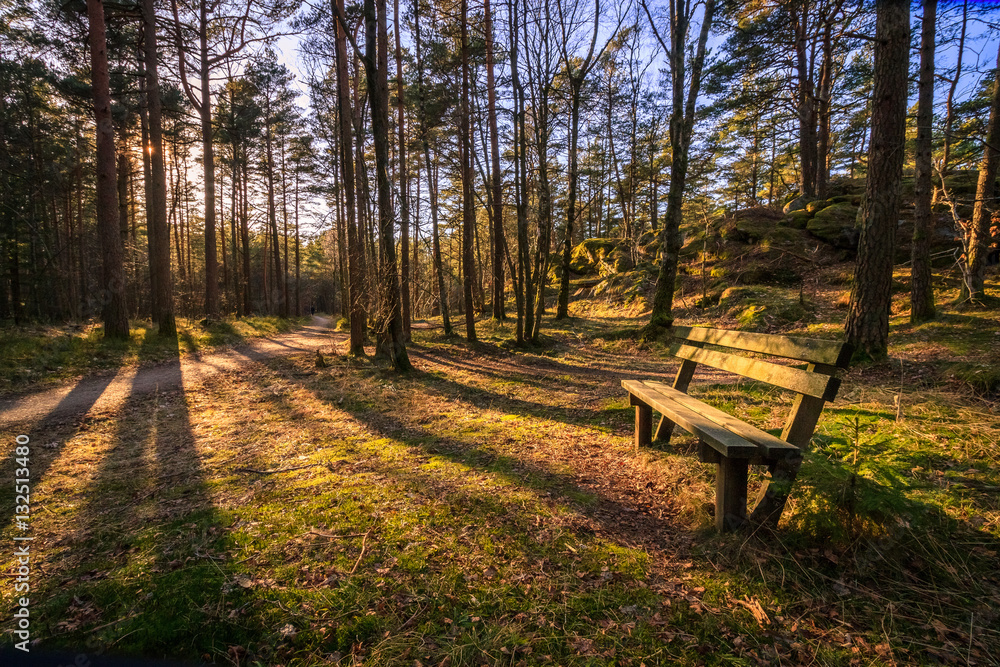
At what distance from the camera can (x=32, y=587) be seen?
2.02 metres

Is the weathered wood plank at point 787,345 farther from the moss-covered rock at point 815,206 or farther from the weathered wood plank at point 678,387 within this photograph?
the moss-covered rock at point 815,206

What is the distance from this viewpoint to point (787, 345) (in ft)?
8.18

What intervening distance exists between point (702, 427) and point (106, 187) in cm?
1309

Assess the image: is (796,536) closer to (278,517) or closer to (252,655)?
(252,655)

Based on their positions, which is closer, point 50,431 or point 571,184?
point 50,431

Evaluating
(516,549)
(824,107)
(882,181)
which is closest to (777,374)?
(516,549)

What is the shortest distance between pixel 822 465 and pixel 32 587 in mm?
4165

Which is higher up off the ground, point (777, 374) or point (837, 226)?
point (837, 226)

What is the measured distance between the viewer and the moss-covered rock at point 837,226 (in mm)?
12593

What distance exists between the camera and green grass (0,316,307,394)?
7109 mm

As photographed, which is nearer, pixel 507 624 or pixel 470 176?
pixel 507 624

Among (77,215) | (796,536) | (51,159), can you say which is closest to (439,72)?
(796,536)

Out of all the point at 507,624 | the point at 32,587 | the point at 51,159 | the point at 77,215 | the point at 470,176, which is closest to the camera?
the point at 507,624

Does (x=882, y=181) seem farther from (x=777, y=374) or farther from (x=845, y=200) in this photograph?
(x=845, y=200)
